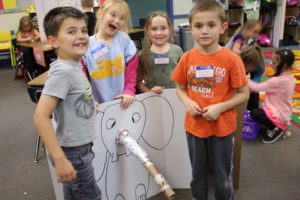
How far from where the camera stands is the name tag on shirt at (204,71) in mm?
1395

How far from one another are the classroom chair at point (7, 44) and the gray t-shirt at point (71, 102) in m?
5.04

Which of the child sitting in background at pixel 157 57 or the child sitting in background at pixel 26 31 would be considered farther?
the child sitting in background at pixel 26 31

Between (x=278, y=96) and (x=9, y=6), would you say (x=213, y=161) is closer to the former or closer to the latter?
(x=278, y=96)

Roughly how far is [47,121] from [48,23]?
39 cm

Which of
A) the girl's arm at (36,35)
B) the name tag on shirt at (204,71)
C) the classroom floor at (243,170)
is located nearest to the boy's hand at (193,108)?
the name tag on shirt at (204,71)

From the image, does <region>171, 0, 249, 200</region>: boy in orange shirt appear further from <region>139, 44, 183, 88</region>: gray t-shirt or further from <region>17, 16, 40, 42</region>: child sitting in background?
<region>17, 16, 40, 42</region>: child sitting in background

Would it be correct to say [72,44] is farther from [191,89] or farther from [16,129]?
[16,129]

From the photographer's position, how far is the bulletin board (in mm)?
5918

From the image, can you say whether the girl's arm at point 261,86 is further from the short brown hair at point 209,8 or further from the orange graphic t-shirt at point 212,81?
the short brown hair at point 209,8

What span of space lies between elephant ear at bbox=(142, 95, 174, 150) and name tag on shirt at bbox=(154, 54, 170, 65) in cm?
23

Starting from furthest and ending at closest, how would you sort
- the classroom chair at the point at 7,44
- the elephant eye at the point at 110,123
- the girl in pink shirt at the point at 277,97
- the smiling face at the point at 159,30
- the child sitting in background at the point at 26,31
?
the classroom chair at the point at 7,44 → the child sitting in background at the point at 26,31 → the girl in pink shirt at the point at 277,97 → the smiling face at the point at 159,30 → the elephant eye at the point at 110,123

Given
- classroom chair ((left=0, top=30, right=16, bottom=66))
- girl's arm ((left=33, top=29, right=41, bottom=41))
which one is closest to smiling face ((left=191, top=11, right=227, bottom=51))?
girl's arm ((left=33, top=29, right=41, bottom=41))

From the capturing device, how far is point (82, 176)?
1.30 metres

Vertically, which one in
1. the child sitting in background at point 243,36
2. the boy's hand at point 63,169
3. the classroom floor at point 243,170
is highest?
the child sitting in background at point 243,36
